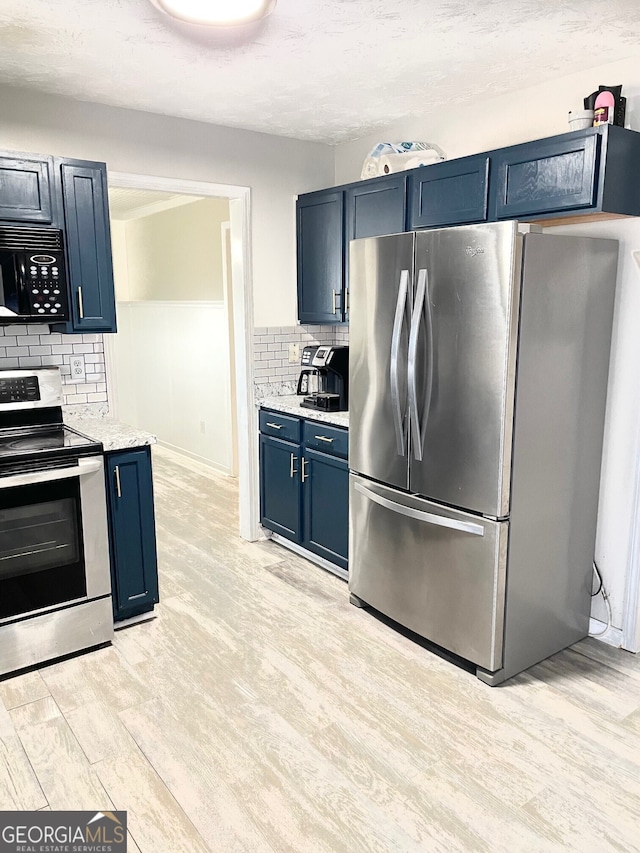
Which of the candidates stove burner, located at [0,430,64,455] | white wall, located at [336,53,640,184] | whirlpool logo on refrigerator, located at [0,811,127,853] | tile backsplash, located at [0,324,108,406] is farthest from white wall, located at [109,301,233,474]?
whirlpool logo on refrigerator, located at [0,811,127,853]

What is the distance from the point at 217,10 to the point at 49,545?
208 centimetres

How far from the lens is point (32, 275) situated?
9.15 feet

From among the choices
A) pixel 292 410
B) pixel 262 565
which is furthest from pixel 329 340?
pixel 262 565

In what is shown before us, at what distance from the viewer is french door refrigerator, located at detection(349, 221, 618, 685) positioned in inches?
94.0

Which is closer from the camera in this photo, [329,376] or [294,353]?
[329,376]

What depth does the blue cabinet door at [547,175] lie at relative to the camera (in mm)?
2408

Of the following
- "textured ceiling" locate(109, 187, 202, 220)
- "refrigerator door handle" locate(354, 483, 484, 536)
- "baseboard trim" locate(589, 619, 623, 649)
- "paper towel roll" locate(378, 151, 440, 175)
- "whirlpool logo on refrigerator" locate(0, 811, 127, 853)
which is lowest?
"whirlpool logo on refrigerator" locate(0, 811, 127, 853)

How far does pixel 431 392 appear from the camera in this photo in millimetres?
2625

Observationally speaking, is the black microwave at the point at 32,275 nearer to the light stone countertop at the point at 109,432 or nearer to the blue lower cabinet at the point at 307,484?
the light stone countertop at the point at 109,432

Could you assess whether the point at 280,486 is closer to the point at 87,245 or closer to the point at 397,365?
the point at 397,365

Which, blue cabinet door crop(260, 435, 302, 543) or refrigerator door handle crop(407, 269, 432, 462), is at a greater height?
refrigerator door handle crop(407, 269, 432, 462)

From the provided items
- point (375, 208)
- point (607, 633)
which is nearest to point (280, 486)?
point (375, 208)

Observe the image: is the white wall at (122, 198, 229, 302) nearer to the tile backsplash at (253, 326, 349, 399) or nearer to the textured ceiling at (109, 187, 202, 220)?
the textured ceiling at (109, 187, 202, 220)

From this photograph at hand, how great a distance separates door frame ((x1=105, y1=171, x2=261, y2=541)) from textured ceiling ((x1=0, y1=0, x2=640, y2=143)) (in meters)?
0.43
